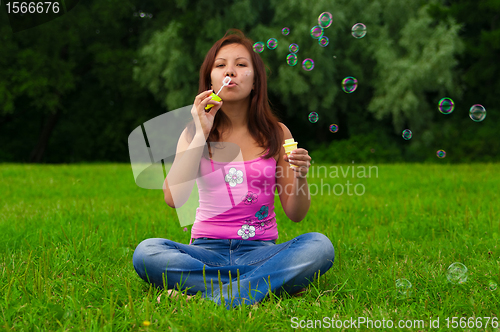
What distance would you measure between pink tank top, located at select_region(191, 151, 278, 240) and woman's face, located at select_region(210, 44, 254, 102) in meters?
0.39

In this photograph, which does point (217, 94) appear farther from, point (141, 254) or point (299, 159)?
point (141, 254)

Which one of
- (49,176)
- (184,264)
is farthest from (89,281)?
(49,176)

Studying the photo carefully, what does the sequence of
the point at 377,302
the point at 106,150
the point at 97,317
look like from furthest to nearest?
the point at 106,150
the point at 377,302
the point at 97,317

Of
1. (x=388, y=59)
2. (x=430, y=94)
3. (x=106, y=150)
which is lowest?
(x=106, y=150)

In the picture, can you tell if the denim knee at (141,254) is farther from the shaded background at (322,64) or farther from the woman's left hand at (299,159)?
the shaded background at (322,64)

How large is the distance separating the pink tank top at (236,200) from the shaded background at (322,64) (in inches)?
422

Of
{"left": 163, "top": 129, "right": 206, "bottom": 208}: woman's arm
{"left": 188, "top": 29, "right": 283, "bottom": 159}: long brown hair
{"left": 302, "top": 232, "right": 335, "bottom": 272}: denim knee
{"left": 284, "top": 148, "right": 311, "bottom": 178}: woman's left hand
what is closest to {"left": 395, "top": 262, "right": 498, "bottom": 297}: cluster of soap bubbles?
{"left": 302, "top": 232, "right": 335, "bottom": 272}: denim knee

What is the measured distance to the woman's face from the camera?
2300 millimetres

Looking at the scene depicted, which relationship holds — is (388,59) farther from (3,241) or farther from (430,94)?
(3,241)

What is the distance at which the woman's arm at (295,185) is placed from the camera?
2029 mm

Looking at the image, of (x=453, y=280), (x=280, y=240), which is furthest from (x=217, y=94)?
(x=453, y=280)

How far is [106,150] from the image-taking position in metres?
18.5

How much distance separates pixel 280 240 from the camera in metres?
3.04

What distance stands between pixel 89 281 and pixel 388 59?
12321mm
